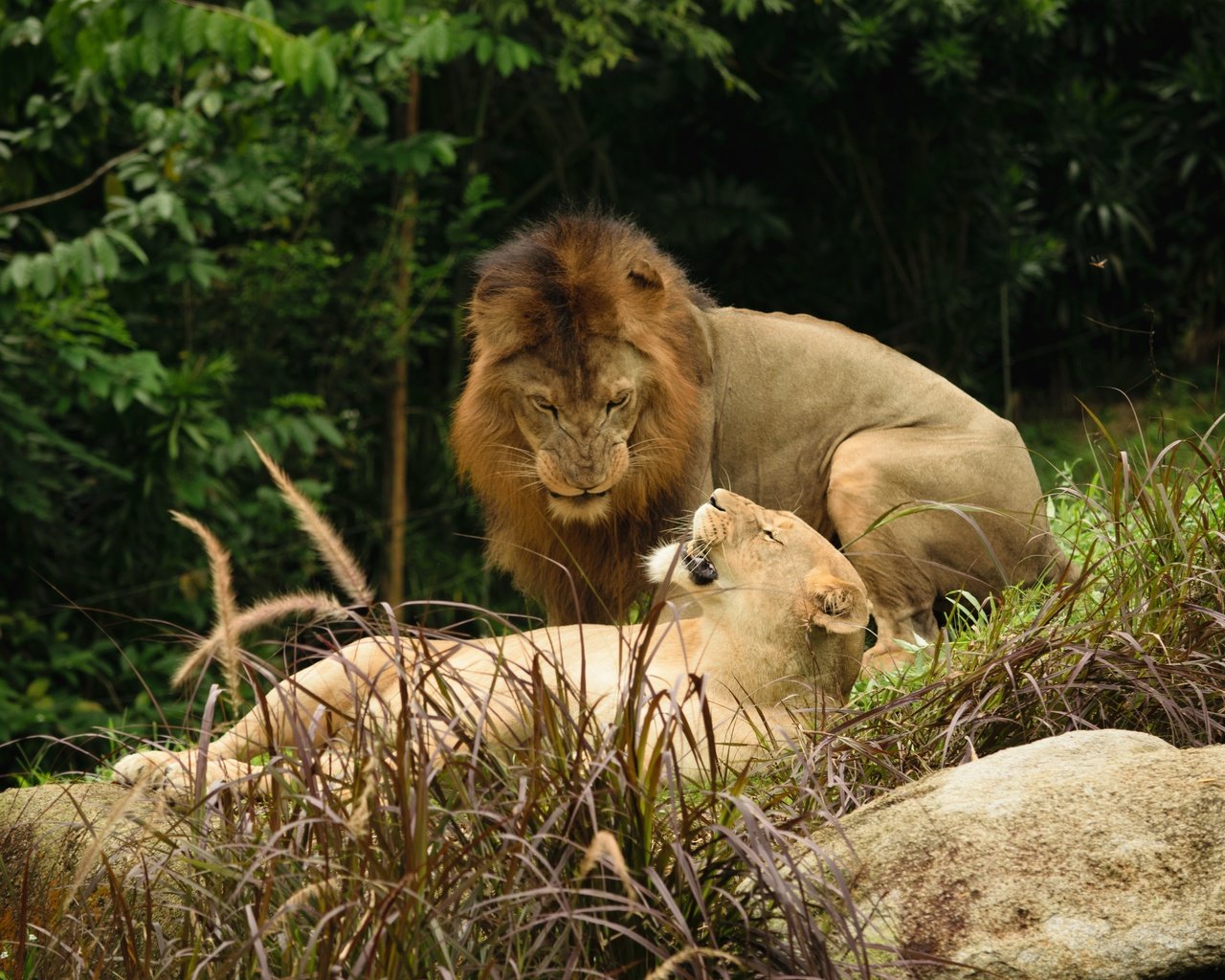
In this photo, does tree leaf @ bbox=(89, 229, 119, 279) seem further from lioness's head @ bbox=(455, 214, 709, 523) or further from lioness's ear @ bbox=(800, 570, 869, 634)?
lioness's ear @ bbox=(800, 570, 869, 634)

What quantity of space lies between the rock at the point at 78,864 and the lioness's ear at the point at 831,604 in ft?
4.46

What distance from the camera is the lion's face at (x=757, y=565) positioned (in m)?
3.68

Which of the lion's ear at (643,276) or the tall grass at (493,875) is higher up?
the lion's ear at (643,276)

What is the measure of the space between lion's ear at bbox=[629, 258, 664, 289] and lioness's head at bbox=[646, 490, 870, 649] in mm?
1143

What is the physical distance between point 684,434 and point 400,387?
493 cm

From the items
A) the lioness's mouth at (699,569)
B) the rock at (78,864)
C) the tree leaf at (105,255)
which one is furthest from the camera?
the tree leaf at (105,255)

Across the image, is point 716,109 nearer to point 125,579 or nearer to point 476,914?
point 125,579

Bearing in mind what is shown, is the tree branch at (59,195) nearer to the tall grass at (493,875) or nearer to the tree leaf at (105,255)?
the tree leaf at (105,255)

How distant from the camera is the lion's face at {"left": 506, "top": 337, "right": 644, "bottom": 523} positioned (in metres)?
4.65

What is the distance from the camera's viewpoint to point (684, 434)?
16.0 feet

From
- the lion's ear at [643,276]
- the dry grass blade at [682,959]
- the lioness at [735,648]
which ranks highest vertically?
the lion's ear at [643,276]

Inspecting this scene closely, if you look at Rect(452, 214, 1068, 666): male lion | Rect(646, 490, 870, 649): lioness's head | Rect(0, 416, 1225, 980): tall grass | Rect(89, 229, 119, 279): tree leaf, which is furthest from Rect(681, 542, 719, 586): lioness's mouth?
Rect(89, 229, 119, 279): tree leaf

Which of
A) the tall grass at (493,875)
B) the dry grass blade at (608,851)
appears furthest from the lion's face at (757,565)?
the dry grass blade at (608,851)

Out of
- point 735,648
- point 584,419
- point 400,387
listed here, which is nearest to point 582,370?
point 584,419
